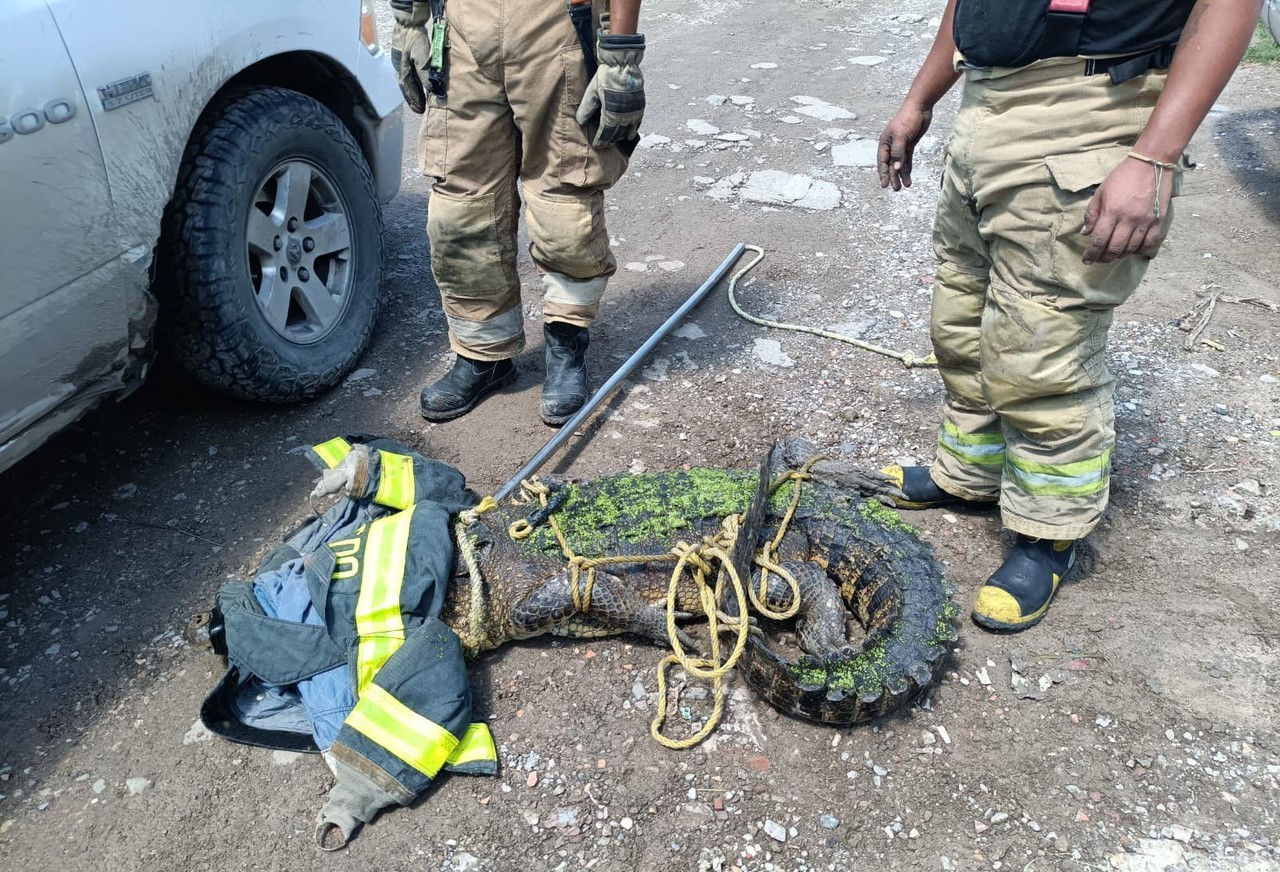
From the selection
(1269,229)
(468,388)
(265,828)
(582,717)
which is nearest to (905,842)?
(582,717)

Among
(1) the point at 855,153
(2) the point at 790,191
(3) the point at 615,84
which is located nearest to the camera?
(3) the point at 615,84

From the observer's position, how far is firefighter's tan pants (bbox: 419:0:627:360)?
288 cm

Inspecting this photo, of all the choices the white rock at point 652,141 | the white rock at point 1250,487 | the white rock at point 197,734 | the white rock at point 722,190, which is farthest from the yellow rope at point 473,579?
the white rock at point 652,141

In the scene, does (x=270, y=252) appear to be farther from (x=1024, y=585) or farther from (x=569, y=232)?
(x=1024, y=585)

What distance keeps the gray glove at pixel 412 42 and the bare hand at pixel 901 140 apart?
154 cm

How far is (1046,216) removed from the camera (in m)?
2.06

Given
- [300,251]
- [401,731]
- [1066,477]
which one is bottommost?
[401,731]

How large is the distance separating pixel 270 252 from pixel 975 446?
2425 millimetres

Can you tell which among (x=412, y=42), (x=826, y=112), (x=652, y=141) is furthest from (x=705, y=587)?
(x=826, y=112)

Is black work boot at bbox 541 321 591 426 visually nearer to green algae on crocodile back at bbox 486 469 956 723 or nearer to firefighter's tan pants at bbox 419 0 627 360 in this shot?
firefighter's tan pants at bbox 419 0 627 360

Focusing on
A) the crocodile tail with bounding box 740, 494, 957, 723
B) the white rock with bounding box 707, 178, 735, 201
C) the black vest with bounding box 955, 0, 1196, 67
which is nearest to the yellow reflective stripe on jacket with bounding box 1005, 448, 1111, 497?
the crocodile tail with bounding box 740, 494, 957, 723

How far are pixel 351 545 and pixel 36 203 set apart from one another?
3.83 feet

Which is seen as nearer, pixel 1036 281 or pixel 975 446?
pixel 1036 281

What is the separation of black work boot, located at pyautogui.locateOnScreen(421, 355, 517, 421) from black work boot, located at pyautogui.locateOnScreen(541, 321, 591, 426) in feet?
0.77
